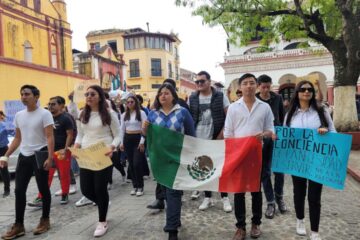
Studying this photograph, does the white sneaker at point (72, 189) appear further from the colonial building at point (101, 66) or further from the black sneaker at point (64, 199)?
the colonial building at point (101, 66)

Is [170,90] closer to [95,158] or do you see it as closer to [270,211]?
[95,158]

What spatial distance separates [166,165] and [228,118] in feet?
3.14

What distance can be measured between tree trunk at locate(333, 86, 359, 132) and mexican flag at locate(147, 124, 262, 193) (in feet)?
26.1

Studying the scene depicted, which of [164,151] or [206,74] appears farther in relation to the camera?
[206,74]

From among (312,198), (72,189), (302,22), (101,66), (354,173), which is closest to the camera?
(312,198)

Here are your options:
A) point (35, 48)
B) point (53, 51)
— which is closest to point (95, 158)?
point (35, 48)

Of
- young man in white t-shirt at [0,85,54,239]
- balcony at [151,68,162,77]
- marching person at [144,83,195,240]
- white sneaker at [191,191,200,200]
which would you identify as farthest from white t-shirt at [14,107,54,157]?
balcony at [151,68,162,77]

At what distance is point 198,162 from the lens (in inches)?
175

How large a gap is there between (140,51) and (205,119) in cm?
4429

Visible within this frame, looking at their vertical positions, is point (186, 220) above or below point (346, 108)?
below

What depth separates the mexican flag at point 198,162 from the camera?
4.14 m

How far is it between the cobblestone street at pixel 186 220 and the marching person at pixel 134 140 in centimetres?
33

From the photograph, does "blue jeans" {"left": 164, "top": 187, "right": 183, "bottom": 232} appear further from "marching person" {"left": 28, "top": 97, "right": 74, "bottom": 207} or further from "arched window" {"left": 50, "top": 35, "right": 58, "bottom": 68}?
"arched window" {"left": 50, "top": 35, "right": 58, "bottom": 68}

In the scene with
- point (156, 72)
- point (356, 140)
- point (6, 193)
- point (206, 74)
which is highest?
point (156, 72)
